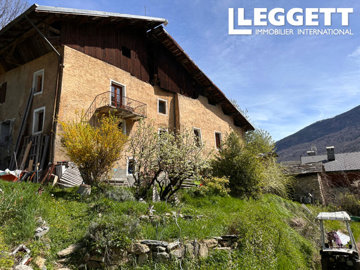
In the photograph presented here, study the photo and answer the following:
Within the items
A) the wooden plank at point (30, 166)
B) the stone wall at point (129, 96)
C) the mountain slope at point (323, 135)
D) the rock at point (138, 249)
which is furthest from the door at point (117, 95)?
the mountain slope at point (323, 135)

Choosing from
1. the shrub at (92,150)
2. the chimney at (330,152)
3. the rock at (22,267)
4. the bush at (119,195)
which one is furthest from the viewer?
the chimney at (330,152)

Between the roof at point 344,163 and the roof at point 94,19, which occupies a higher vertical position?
the roof at point 94,19

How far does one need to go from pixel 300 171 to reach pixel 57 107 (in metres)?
18.1

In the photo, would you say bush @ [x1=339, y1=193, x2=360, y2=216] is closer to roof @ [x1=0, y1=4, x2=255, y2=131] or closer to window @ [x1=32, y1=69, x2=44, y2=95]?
roof @ [x1=0, y1=4, x2=255, y2=131]

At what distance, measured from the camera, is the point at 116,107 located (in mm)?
14766

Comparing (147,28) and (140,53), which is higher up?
(147,28)

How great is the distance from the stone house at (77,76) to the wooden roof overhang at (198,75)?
0.09 metres

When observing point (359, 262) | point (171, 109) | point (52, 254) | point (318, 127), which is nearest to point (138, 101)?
point (171, 109)

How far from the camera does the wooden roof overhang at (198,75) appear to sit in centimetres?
1894

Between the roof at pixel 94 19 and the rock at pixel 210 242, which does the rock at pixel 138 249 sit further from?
the roof at pixel 94 19

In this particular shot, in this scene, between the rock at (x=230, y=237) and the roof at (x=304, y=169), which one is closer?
the rock at (x=230, y=237)

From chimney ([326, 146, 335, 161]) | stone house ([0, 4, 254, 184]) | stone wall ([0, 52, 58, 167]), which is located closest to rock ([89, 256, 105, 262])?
stone house ([0, 4, 254, 184])

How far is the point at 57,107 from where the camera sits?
43.7 feet

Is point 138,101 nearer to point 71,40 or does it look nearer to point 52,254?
point 71,40
